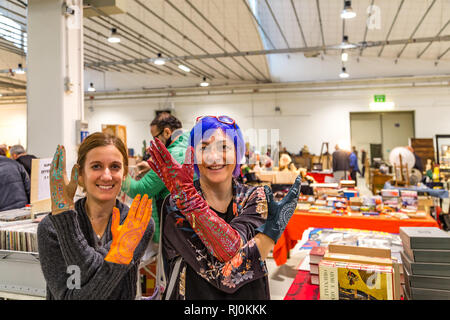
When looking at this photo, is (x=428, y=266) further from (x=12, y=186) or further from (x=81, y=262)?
(x=12, y=186)

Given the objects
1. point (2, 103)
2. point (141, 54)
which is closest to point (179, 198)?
point (2, 103)

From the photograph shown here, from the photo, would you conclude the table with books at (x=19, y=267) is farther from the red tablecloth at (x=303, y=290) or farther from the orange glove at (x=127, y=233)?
the red tablecloth at (x=303, y=290)

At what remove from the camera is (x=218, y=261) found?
2.47 feet

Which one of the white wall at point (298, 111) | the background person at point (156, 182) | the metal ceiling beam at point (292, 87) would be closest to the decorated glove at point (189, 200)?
the background person at point (156, 182)

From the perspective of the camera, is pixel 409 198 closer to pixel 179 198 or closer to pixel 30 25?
pixel 179 198

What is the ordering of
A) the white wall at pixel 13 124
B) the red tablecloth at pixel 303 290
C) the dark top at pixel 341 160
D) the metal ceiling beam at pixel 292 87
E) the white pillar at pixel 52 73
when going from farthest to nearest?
the metal ceiling beam at pixel 292 87 < the dark top at pixel 341 160 < the white pillar at pixel 52 73 < the white wall at pixel 13 124 < the red tablecloth at pixel 303 290

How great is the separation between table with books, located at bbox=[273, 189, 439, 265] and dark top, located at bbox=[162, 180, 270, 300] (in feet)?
8.76

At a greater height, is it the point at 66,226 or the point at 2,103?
the point at 2,103

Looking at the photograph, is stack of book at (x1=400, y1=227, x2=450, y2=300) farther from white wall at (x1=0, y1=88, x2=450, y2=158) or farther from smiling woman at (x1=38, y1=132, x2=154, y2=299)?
white wall at (x1=0, y1=88, x2=450, y2=158)

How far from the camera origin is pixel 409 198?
3527 millimetres

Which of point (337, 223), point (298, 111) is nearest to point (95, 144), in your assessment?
point (337, 223)

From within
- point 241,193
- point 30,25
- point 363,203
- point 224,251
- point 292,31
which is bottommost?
point 363,203

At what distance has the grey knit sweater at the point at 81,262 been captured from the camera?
2.31ft
